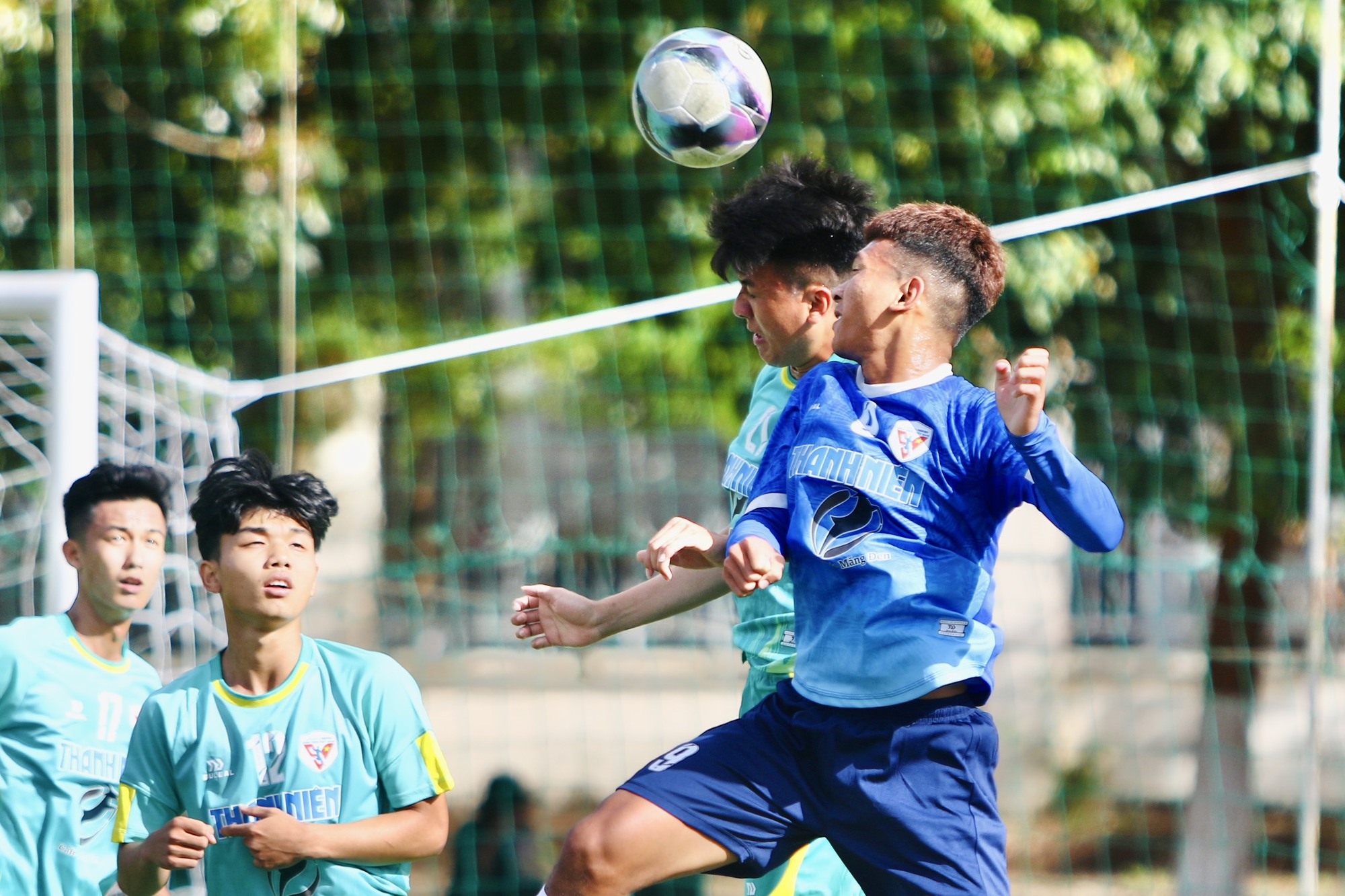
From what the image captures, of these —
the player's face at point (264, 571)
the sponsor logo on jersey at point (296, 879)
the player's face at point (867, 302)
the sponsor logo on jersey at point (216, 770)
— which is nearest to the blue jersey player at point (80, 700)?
the player's face at point (264, 571)

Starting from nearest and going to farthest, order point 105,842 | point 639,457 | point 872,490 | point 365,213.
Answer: point 872,490, point 105,842, point 365,213, point 639,457

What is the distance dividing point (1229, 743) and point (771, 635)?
19.8 feet

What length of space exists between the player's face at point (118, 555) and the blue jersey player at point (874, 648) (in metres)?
1.79

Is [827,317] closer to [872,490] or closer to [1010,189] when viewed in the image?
[872,490]

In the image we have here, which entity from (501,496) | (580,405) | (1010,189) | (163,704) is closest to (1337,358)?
(1010,189)

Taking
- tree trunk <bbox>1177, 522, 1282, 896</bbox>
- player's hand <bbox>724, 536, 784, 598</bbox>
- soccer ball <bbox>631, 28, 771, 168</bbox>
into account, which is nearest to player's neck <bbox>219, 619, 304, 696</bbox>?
player's hand <bbox>724, 536, 784, 598</bbox>

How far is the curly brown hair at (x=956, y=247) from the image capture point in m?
2.61

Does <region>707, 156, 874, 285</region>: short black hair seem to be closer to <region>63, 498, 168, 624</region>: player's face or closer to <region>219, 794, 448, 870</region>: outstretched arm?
<region>219, 794, 448, 870</region>: outstretched arm

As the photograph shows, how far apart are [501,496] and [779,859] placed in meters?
11.1

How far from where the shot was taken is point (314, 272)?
802 cm

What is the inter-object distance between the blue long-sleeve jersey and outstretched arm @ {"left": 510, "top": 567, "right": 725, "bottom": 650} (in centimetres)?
33

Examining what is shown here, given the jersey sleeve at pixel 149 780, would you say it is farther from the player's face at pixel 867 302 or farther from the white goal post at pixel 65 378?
the white goal post at pixel 65 378

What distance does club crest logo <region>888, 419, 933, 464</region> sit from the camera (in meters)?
2.48

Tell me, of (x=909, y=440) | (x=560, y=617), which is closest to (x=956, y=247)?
(x=909, y=440)
